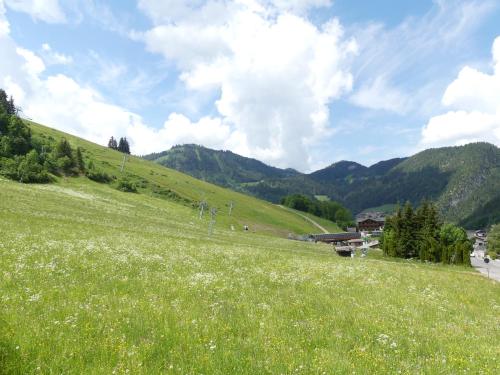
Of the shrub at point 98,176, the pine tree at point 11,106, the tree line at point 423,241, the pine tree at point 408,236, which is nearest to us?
the tree line at point 423,241

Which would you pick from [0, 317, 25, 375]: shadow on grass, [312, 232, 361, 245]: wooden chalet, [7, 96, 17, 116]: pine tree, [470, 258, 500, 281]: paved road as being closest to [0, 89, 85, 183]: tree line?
[7, 96, 17, 116]: pine tree

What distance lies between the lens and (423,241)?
71625 millimetres

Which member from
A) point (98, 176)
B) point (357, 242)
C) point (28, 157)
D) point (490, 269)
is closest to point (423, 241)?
point (490, 269)

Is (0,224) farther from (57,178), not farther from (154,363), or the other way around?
(57,178)

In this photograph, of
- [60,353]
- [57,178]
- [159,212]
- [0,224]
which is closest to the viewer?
[60,353]

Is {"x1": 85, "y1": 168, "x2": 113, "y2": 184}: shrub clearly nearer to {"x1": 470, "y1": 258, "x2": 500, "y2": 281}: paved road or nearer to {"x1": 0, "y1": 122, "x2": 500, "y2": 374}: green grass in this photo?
{"x1": 0, "y1": 122, "x2": 500, "y2": 374}: green grass

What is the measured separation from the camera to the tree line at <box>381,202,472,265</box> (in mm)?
67450

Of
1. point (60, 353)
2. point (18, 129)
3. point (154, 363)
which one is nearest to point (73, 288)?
point (60, 353)

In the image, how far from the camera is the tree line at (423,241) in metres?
67.4

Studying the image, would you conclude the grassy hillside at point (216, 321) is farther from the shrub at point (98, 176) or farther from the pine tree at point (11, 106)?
the pine tree at point (11, 106)

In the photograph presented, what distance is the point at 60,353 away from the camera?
8148mm

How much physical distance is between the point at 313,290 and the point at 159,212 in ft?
238

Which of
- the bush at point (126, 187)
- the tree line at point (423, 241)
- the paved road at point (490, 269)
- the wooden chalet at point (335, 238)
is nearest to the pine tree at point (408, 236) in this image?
the tree line at point (423, 241)

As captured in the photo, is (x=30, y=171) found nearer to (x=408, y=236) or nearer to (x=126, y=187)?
(x=126, y=187)
